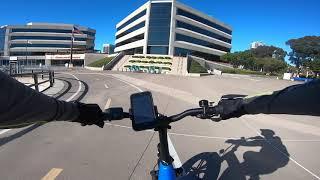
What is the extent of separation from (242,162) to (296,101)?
15.8ft

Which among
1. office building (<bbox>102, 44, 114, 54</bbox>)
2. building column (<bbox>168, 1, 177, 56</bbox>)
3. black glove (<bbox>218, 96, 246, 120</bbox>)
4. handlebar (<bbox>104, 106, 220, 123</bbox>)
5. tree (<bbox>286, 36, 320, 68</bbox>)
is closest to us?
black glove (<bbox>218, 96, 246, 120</bbox>)

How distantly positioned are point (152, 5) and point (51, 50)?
5903 cm

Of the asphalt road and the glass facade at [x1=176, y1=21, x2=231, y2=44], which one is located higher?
the glass facade at [x1=176, y1=21, x2=231, y2=44]

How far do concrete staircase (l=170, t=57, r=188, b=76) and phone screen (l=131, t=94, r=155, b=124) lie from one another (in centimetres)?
7074

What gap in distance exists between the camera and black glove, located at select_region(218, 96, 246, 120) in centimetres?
219

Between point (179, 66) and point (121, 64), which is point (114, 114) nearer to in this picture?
point (179, 66)

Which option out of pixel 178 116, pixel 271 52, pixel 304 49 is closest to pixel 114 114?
pixel 178 116

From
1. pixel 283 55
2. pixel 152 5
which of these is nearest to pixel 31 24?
pixel 152 5

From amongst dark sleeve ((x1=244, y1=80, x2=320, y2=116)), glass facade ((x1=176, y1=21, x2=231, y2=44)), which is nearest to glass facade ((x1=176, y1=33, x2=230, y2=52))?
glass facade ((x1=176, y1=21, x2=231, y2=44))

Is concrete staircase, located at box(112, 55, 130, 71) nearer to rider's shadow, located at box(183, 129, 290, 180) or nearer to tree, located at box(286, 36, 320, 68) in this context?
tree, located at box(286, 36, 320, 68)

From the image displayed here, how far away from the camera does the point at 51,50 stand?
13788 cm

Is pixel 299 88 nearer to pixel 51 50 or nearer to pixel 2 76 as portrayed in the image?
pixel 2 76

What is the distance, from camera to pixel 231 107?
2.25m

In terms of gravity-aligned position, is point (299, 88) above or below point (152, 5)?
below
